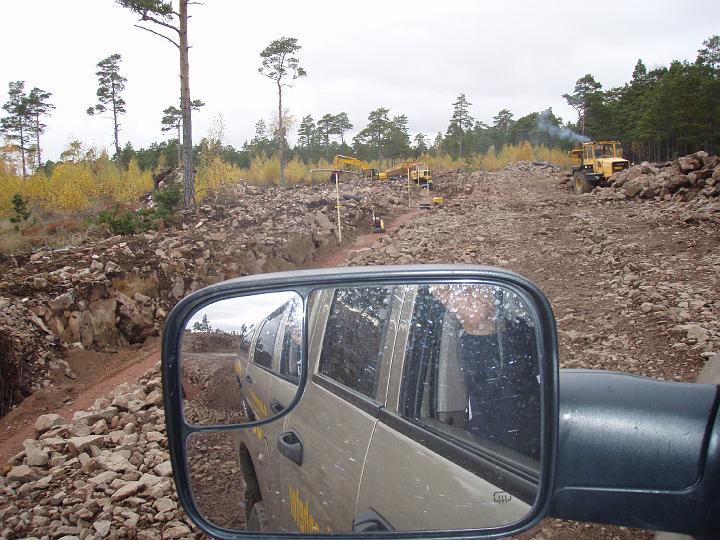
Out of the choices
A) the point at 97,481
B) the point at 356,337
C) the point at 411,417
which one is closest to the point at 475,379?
the point at 411,417

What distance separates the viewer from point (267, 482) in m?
1.65

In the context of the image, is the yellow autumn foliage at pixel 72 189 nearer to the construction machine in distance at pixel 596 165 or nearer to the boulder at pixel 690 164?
the construction machine in distance at pixel 596 165

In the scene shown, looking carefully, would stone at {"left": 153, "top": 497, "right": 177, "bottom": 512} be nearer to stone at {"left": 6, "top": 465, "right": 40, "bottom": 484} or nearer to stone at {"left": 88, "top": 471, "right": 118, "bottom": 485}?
stone at {"left": 88, "top": 471, "right": 118, "bottom": 485}

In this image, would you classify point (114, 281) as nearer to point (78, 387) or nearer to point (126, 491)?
point (78, 387)

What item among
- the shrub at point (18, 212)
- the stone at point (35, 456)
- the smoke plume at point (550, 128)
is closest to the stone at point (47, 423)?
the stone at point (35, 456)

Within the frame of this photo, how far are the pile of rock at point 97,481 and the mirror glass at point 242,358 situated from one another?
2.40 metres

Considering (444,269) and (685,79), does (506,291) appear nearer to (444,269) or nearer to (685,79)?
(444,269)

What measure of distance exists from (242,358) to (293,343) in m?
0.20

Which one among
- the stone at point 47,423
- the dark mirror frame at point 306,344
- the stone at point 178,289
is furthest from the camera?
the stone at point 178,289

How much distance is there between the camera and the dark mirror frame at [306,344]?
4.09 ft

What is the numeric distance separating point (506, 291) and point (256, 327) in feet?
2.36

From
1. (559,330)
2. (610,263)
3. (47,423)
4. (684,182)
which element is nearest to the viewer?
(47,423)

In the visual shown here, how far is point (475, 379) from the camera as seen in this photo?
130cm

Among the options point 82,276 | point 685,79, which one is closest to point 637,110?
point 685,79
